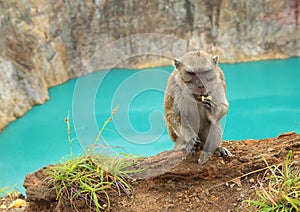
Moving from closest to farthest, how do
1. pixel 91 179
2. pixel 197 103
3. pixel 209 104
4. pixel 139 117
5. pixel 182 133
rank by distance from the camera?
pixel 91 179 < pixel 209 104 < pixel 197 103 < pixel 182 133 < pixel 139 117

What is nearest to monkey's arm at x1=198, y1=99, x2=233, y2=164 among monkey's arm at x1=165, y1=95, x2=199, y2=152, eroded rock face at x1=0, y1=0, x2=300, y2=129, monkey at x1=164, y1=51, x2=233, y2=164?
monkey at x1=164, y1=51, x2=233, y2=164

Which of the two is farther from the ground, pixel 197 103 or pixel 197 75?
pixel 197 75

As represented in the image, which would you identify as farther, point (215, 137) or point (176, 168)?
point (215, 137)

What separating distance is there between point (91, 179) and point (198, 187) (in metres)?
0.74

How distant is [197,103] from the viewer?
2.81 meters

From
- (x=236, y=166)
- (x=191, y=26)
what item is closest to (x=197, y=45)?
(x=191, y=26)

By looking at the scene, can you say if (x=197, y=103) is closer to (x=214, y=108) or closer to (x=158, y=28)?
(x=214, y=108)

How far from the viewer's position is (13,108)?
9211mm

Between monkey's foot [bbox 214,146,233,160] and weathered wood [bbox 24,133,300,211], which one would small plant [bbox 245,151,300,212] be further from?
monkey's foot [bbox 214,146,233,160]

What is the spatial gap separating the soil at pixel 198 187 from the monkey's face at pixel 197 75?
1.68ft

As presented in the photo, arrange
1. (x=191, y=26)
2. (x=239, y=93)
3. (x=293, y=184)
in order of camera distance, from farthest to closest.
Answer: (x=191, y=26)
(x=239, y=93)
(x=293, y=184)

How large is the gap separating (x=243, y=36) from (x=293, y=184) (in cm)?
1130

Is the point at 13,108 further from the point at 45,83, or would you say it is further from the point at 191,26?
the point at 191,26

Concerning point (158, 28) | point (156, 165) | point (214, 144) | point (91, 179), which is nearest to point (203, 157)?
point (214, 144)
